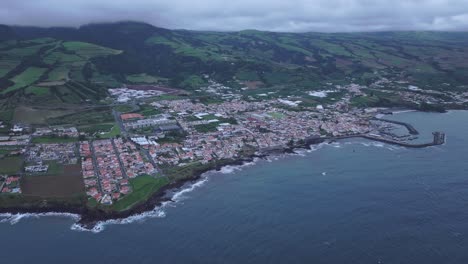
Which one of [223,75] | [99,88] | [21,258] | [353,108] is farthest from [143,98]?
[21,258]

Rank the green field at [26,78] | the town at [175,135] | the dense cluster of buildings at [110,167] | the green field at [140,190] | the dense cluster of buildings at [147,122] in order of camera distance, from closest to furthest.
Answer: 1. the green field at [140,190]
2. the dense cluster of buildings at [110,167]
3. the town at [175,135]
4. the dense cluster of buildings at [147,122]
5. the green field at [26,78]

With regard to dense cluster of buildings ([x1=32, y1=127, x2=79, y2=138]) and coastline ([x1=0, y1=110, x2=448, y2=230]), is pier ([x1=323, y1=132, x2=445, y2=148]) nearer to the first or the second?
coastline ([x1=0, y1=110, x2=448, y2=230])

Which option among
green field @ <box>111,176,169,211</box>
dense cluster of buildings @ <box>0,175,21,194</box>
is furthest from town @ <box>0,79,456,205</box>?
green field @ <box>111,176,169,211</box>

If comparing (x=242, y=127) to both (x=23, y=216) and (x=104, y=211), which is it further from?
(x=23, y=216)

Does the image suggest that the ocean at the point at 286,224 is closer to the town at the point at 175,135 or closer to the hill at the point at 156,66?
the town at the point at 175,135

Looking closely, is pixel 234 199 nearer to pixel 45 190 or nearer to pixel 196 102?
pixel 45 190

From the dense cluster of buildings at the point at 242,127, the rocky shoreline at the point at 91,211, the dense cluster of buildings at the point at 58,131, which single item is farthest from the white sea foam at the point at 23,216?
the dense cluster of buildings at the point at 58,131
